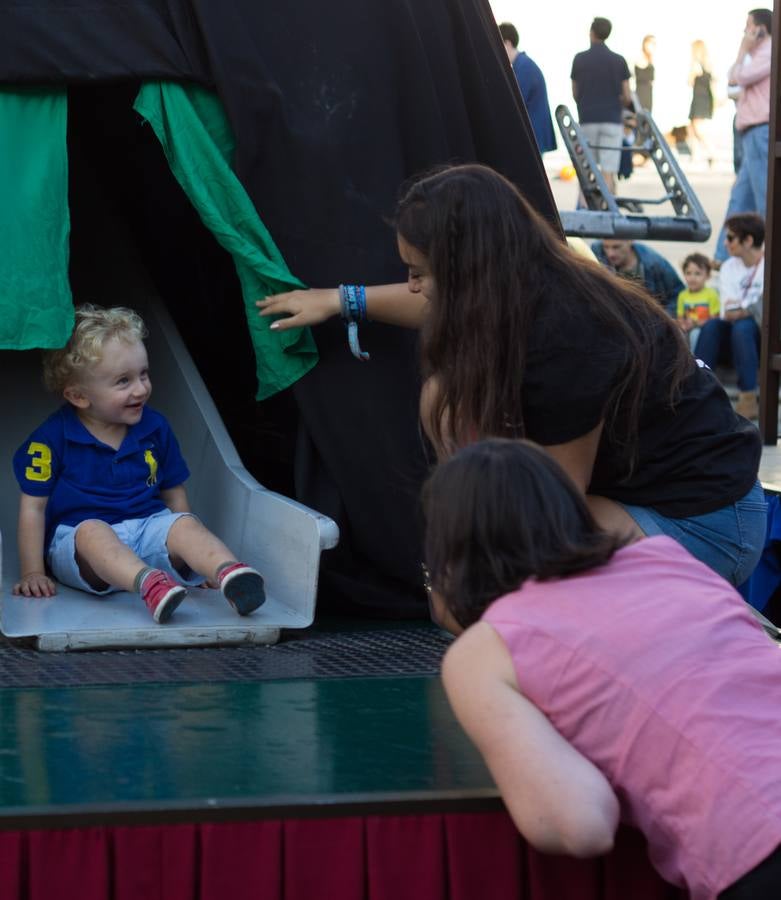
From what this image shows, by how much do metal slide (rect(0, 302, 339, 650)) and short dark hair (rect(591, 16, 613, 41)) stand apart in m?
7.18

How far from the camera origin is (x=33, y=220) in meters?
3.67

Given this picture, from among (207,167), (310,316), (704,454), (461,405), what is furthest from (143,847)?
(207,167)

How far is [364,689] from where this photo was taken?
3.03m

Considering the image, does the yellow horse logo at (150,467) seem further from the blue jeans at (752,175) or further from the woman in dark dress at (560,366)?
the blue jeans at (752,175)

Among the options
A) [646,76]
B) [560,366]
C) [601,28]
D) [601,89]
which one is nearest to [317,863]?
[560,366]

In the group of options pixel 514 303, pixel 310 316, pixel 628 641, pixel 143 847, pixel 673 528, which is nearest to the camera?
pixel 628 641

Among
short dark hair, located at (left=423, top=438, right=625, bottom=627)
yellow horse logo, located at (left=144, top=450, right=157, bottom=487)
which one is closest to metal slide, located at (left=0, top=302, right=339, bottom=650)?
yellow horse logo, located at (left=144, top=450, right=157, bottom=487)

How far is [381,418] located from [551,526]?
1760 millimetres

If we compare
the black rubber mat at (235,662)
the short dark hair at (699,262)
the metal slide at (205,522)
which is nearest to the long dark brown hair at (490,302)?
the black rubber mat at (235,662)

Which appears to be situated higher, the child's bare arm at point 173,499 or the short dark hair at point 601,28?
the short dark hair at point 601,28

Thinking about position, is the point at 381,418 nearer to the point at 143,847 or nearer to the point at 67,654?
the point at 67,654

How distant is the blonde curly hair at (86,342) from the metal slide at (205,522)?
1.73 feet

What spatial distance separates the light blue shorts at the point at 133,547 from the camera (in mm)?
3791

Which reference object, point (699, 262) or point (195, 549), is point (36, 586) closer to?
point (195, 549)
